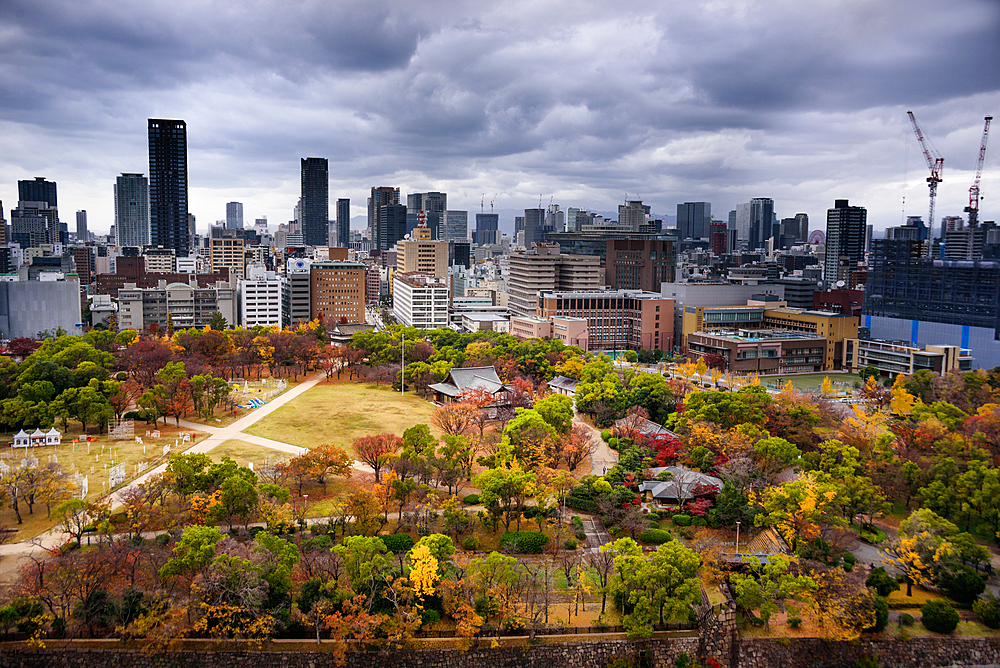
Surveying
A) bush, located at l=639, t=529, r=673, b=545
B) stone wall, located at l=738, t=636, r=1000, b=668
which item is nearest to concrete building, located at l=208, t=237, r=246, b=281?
bush, located at l=639, t=529, r=673, b=545

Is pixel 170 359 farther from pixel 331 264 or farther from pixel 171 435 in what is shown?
pixel 331 264

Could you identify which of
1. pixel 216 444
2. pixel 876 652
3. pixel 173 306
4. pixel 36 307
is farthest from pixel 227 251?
pixel 876 652

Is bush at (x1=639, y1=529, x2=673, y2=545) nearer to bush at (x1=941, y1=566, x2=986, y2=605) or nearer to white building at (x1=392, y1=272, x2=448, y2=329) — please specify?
bush at (x1=941, y1=566, x2=986, y2=605)

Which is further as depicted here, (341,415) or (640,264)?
(640,264)

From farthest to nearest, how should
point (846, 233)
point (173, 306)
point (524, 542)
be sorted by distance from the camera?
point (846, 233)
point (173, 306)
point (524, 542)

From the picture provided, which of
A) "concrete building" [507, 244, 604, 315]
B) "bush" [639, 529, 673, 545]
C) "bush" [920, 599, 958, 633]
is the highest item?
"concrete building" [507, 244, 604, 315]

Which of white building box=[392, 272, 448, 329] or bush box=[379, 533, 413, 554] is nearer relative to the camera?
bush box=[379, 533, 413, 554]

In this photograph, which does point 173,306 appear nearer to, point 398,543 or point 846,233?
point 398,543
